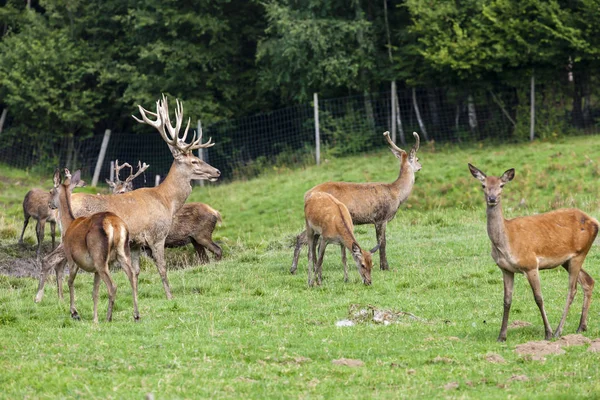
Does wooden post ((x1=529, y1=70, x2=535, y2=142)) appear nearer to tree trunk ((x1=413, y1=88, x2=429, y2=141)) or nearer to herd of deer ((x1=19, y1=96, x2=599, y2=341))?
tree trunk ((x1=413, y1=88, x2=429, y2=141))

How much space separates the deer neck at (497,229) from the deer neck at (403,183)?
18.5 feet

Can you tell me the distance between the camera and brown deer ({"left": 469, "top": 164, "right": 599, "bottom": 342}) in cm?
960

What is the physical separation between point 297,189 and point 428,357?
1567cm

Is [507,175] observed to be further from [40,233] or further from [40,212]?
[40,212]

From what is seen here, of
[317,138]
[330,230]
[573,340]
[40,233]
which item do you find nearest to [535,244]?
[573,340]

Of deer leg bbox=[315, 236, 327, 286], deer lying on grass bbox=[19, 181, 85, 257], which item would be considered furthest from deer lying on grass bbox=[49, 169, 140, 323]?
deer lying on grass bbox=[19, 181, 85, 257]

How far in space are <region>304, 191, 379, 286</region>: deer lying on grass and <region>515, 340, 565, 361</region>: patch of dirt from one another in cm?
389

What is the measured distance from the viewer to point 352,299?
11969mm

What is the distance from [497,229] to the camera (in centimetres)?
969

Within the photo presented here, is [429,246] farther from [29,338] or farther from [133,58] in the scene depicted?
[133,58]

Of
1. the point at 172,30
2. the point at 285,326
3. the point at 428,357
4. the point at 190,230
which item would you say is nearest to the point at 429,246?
the point at 190,230

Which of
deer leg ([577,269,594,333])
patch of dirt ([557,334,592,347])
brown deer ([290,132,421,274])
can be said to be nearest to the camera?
patch of dirt ([557,334,592,347])

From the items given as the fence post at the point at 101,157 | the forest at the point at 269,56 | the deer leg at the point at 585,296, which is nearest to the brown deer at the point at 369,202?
the deer leg at the point at 585,296

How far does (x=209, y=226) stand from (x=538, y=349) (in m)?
8.79
